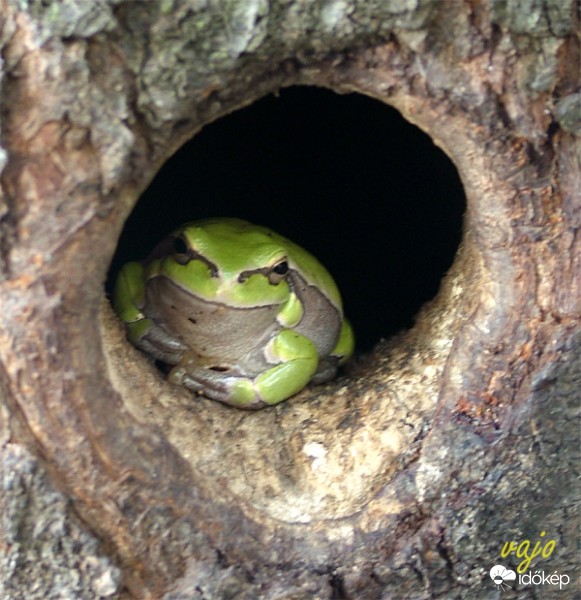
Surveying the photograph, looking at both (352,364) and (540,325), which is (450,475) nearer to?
(540,325)

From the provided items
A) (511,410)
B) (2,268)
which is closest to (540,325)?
(511,410)

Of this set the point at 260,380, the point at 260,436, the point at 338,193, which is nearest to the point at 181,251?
the point at 260,380

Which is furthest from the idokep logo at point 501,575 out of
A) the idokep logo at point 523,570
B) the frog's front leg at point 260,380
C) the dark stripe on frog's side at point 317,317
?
the dark stripe on frog's side at point 317,317

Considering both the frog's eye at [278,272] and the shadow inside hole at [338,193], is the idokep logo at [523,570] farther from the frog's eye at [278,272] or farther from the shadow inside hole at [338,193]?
the shadow inside hole at [338,193]

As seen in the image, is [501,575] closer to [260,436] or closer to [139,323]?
[260,436]

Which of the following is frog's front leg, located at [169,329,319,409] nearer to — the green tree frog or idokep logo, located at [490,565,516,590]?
the green tree frog

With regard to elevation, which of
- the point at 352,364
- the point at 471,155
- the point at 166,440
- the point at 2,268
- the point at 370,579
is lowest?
the point at 370,579
